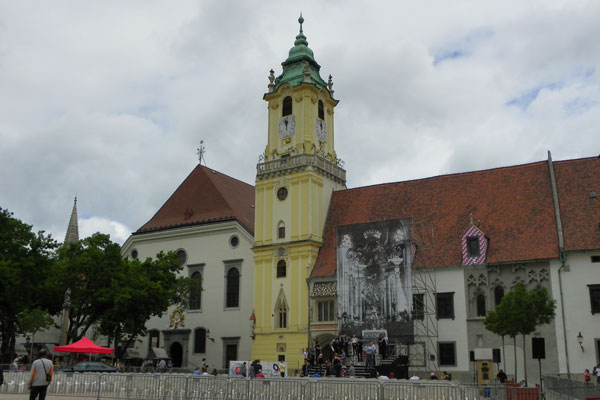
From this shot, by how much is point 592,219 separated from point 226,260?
24453 millimetres

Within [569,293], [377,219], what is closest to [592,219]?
[569,293]

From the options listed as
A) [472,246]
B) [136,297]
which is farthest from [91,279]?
[472,246]

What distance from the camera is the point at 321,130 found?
155ft

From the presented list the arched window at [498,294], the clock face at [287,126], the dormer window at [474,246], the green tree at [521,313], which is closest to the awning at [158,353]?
the clock face at [287,126]

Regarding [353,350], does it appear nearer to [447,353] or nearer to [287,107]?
[447,353]

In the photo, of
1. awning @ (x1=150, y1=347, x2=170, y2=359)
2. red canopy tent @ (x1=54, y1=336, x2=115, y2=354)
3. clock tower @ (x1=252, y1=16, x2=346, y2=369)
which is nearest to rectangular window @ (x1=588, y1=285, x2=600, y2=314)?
clock tower @ (x1=252, y1=16, x2=346, y2=369)

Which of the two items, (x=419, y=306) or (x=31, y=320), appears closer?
(x=31, y=320)

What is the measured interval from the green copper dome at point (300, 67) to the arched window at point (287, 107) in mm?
1117

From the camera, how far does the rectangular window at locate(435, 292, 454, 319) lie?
120ft

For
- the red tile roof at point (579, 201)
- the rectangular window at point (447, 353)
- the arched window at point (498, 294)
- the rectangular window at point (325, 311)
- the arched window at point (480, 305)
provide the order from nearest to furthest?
the red tile roof at point (579, 201) → the arched window at point (498, 294) → the arched window at point (480, 305) → the rectangular window at point (447, 353) → the rectangular window at point (325, 311)

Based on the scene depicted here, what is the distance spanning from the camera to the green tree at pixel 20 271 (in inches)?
1396

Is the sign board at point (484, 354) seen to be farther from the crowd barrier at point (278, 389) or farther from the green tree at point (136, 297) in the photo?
the green tree at point (136, 297)

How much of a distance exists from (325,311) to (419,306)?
609 cm

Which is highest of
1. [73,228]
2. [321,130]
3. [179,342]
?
[321,130]
